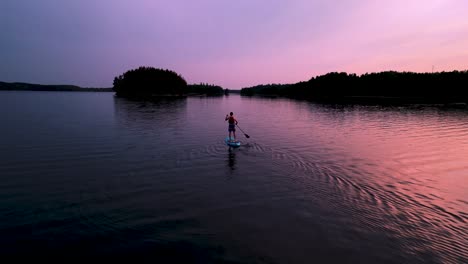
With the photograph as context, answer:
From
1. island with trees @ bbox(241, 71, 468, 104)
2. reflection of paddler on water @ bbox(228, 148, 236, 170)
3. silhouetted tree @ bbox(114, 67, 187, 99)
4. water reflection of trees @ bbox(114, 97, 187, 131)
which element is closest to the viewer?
reflection of paddler on water @ bbox(228, 148, 236, 170)

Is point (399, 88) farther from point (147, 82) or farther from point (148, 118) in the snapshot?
point (147, 82)

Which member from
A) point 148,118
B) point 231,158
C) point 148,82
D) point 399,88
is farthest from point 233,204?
point 148,82

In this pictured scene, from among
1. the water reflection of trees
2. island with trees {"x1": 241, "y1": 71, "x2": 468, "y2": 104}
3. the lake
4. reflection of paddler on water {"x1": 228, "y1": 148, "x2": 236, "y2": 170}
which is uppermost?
island with trees {"x1": 241, "y1": 71, "x2": 468, "y2": 104}

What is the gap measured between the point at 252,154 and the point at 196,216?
433 inches

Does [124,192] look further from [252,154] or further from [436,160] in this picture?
[436,160]

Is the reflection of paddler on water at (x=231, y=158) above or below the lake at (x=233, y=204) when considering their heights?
above

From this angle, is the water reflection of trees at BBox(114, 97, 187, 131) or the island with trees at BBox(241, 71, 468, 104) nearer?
the water reflection of trees at BBox(114, 97, 187, 131)

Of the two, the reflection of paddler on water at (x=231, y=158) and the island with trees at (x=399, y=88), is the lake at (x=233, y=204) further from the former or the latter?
the island with trees at (x=399, y=88)

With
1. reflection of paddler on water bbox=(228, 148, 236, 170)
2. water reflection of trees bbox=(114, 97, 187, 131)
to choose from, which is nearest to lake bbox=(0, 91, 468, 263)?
reflection of paddler on water bbox=(228, 148, 236, 170)

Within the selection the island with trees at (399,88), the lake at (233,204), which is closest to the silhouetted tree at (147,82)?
the island with trees at (399,88)

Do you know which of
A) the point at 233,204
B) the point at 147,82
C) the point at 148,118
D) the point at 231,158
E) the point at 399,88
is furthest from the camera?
the point at 147,82

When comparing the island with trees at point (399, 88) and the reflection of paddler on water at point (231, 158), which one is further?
the island with trees at point (399, 88)

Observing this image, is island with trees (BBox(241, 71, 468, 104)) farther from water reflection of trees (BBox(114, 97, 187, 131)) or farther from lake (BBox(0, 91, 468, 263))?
lake (BBox(0, 91, 468, 263))

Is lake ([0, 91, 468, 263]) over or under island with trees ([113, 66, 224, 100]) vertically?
under
